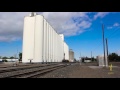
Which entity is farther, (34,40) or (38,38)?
(34,40)

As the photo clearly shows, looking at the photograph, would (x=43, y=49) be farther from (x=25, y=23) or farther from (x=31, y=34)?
(x=25, y=23)

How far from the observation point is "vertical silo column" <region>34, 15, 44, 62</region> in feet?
277

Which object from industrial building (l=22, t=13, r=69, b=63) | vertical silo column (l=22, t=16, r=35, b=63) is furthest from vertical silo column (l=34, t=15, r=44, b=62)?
vertical silo column (l=22, t=16, r=35, b=63)

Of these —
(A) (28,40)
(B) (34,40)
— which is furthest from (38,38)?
(A) (28,40)

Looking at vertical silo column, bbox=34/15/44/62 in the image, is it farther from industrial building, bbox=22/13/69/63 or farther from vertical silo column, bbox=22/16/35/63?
vertical silo column, bbox=22/16/35/63

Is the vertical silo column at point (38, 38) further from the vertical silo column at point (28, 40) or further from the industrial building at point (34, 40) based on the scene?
the vertical silo column at point (28, 40)

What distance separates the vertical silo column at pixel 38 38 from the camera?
84438mm

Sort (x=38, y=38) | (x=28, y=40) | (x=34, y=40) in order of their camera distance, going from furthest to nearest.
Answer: (x=28, y=40) < (x=34, y=40) < (x=38, y=38)

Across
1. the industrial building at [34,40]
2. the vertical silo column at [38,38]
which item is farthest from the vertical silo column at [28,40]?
the vertical silo column at [38,38]

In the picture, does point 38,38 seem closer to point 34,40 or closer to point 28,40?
point 34,40

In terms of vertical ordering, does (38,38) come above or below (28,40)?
above

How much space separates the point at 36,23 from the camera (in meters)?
89.8

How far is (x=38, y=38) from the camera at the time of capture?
86.4m

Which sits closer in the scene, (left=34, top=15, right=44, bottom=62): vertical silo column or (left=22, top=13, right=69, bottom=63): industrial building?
(left=34, top=15, right=44, bottom=62): vertical silo column
